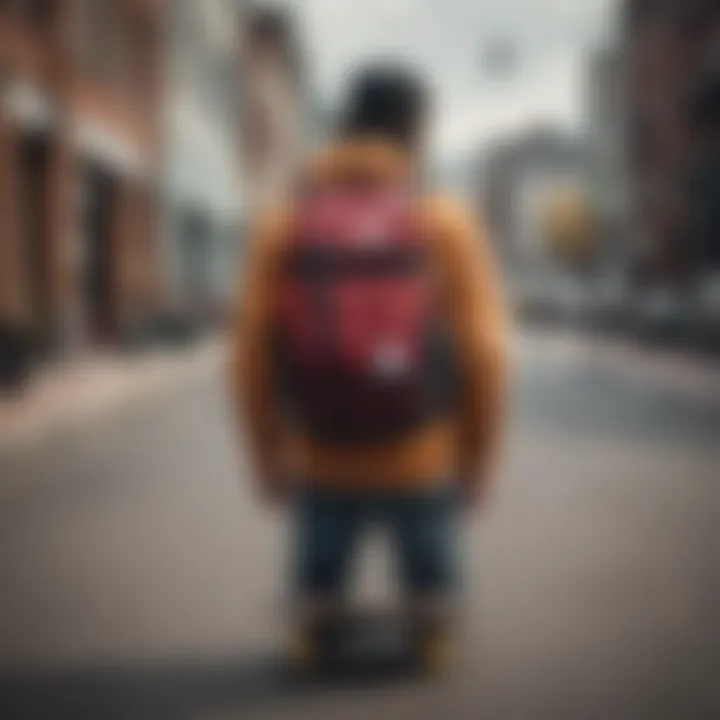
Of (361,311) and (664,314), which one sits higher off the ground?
(361,311)

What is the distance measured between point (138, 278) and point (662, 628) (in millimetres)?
19206

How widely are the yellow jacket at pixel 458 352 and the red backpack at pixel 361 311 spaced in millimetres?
44

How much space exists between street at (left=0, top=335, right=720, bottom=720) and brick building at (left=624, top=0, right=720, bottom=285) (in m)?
9.13

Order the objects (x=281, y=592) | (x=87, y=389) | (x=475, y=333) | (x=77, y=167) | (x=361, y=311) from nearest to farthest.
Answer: (x=361, y=311), (x=475, y=333), (x=281, y=592), (x=87, y=389), (x=77, y=167)

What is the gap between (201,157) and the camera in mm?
30406

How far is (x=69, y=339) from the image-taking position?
16.9m

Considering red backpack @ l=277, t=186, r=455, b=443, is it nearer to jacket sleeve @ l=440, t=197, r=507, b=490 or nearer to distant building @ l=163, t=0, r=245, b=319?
jacket sleeve @ l=440, t=197, r=507, b=490

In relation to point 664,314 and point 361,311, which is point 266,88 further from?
point 361,311

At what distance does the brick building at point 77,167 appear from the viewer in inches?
623

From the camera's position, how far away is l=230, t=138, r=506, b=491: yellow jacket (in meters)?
2.85

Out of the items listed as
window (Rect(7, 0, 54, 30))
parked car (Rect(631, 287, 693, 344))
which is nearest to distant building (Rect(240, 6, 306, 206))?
parked car (Rect(631, 287, 693, 344))

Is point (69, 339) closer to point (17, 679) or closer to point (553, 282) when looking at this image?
point (553, 282)

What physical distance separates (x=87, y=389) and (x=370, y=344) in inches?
434

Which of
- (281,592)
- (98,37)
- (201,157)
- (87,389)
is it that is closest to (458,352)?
(281,592)
